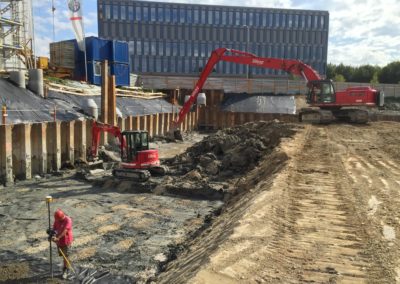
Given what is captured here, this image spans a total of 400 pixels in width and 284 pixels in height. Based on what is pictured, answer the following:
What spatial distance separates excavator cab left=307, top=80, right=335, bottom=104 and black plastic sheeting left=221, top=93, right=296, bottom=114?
16898 millimetres

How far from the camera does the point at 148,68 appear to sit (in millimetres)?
85625

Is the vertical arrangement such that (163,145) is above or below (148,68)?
below

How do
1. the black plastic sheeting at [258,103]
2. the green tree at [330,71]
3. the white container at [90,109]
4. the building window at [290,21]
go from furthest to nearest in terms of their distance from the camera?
the building window at [290,21] → the green tree at [330,71] → the black plastic sheeting at [258,103] → the white container at [90,109]

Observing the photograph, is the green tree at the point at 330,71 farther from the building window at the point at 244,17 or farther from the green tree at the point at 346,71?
the building window at the point at 244,17

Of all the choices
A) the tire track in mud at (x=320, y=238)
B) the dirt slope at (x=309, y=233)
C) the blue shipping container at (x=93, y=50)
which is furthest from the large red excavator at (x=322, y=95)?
the tire track in mud at (x=320, y=238)

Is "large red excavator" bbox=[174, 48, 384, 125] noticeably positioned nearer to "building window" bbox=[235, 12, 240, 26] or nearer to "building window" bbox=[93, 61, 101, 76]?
"building window" bbox=[93, 61, 101, 76]

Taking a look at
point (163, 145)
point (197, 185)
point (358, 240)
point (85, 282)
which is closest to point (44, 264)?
point (85, 282)

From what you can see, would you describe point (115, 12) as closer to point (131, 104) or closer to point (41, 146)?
point (131, 104)

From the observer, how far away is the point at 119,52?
36.0 meters

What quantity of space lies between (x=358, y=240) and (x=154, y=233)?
5714 millimetres

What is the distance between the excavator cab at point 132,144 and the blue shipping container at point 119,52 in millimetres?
19481

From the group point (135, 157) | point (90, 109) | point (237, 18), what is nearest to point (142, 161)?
point (135, 157)

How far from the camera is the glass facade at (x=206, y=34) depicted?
84250 millimetres

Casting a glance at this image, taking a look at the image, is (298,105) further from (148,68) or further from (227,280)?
(148,68)
